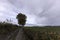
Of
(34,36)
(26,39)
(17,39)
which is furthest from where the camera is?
(34,36)

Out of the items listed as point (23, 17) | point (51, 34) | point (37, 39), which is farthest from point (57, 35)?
point (23, 17)

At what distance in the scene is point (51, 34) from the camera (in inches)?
1099

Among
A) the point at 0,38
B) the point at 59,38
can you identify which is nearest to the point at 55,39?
the point at 59,38

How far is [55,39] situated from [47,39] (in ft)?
3.46

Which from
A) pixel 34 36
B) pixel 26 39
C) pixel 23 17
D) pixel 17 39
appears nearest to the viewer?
pixel 17 39

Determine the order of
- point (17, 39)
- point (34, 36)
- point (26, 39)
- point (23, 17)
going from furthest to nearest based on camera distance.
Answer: point (23, 17)
point (34, 36)
point (26, 39)
point (17, 39)

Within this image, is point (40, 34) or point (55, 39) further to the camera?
point (40, 34)

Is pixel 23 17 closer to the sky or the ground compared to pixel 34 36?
closer to the sky

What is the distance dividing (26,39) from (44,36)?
10.4 ft

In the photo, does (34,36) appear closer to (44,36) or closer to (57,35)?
(44,36)

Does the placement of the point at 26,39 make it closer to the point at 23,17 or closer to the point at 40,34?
the point at 40,34

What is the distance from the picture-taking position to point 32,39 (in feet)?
86.1

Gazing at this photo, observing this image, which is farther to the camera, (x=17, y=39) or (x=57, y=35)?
(x=57, y=35)

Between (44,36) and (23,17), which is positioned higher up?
(23,17)
